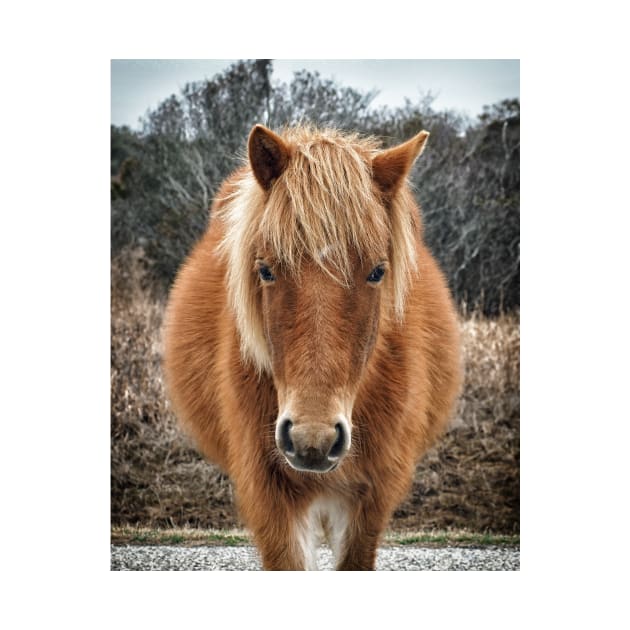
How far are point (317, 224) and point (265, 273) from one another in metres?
0.22


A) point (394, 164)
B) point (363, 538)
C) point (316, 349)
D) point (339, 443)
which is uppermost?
point (394, 164)

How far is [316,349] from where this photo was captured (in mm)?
2164

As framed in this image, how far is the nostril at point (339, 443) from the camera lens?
7.02 feet

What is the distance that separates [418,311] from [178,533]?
145 centimetres

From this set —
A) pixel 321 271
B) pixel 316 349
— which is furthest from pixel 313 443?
pixel 321 271

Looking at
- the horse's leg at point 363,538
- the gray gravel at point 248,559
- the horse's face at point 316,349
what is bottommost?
the gray gravel at point 248,559

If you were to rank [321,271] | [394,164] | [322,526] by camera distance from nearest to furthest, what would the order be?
[321,271]
[394,164]
[322,526]

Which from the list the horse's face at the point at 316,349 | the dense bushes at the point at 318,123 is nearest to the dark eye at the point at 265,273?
the horse's face at the point at 316,349

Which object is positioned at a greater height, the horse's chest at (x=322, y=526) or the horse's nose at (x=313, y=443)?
the horse's nose at (x=313, y=443)

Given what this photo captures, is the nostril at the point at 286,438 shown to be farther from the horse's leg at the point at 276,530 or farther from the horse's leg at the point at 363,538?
the horse's leg at the point at 363,538

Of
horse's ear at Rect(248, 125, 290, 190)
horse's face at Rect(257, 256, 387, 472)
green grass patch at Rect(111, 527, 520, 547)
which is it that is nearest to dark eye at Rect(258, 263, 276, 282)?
horse's face at Rect(257, 256, 387, 472)

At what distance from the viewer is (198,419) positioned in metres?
3.18

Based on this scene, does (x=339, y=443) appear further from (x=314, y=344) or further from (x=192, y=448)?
(x=192, y=448)
